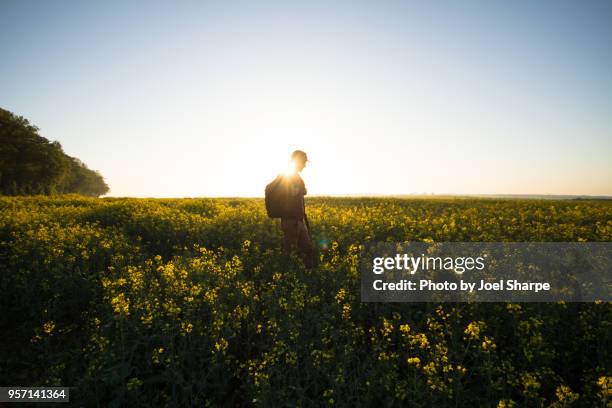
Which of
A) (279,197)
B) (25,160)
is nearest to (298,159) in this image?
(279,197)

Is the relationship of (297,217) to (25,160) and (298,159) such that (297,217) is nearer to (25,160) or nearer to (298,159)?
(298,159)

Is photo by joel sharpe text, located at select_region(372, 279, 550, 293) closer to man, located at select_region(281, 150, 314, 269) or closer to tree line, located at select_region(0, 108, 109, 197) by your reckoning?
man, located at select_region(281, 150, 314, 269)

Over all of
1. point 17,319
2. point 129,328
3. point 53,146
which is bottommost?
point 17,319

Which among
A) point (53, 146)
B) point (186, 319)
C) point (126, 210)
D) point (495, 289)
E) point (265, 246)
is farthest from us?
point (53, 146)

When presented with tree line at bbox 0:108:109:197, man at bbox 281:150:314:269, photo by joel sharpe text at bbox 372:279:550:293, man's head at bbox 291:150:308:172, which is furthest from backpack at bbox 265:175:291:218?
tree line at bbox 0:108:109:197

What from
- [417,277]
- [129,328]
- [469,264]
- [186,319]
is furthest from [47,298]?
[469,264]

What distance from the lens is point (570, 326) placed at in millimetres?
4297

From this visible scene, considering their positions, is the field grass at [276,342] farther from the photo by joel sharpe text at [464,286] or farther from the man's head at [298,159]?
the man's head at [298,159]

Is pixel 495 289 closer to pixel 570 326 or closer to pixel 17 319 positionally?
pixel 570 326

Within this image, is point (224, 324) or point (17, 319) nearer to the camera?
point (224, 324)

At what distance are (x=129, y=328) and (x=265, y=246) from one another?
470 centimetres

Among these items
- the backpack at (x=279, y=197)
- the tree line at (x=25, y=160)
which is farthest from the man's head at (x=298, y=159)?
the tree line at (x=25, y=160)

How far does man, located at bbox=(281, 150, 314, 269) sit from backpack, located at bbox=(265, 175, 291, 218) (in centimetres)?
6

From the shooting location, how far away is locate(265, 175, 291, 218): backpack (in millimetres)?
6535
